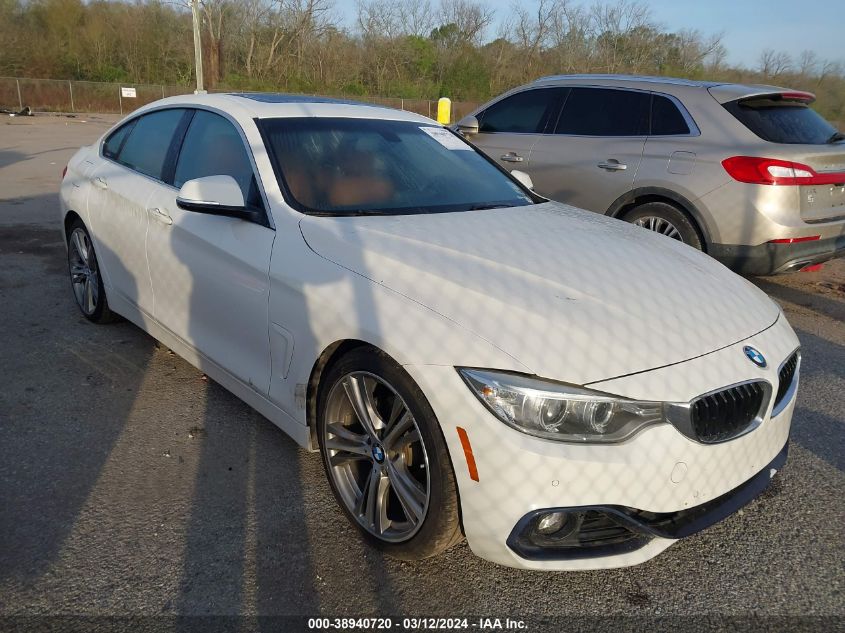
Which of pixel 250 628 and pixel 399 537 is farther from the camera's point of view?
pixel 399 537

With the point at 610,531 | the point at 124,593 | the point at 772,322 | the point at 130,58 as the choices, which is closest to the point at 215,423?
the point at 124,593

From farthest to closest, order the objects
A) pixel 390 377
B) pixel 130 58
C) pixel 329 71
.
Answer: pixel 329 71
pixel 130 58
pixel 390 377

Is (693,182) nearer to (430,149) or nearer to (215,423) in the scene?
(430,149)

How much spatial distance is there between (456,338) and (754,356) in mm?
1075

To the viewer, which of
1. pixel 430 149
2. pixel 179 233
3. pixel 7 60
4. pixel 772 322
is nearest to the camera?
pixel 772 322

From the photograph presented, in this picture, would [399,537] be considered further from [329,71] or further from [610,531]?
[329,71]

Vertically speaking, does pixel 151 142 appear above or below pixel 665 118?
below

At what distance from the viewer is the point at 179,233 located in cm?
335

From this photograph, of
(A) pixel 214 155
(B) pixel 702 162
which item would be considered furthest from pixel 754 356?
(B) pixel 702 162

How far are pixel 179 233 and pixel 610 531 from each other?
7.95 feet

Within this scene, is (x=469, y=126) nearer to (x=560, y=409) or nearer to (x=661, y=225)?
(x=661, y=225)

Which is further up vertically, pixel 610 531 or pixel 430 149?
pixel 430 149

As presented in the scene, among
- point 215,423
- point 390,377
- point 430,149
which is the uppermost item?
point 430,149

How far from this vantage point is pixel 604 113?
6.42 metres
